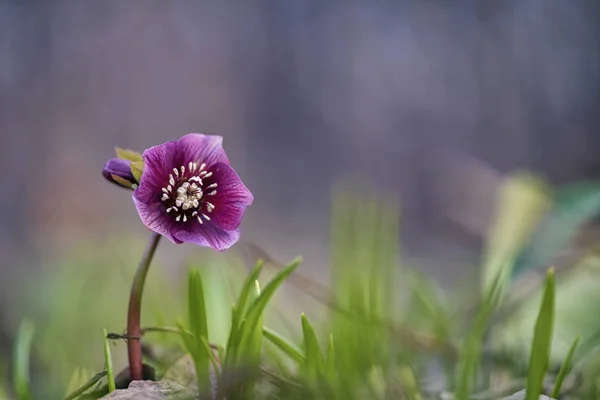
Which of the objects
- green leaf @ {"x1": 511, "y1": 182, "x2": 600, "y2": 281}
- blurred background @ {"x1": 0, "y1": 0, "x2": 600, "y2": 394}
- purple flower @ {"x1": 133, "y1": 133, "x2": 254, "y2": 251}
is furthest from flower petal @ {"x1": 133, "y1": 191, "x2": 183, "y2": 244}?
blurred background @ {"x1": 0, "y1": 0, "x2": 600, "y2": 394}

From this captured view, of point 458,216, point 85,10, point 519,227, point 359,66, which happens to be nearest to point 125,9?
point 85,10

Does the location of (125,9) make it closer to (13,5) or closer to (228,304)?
(13,5)

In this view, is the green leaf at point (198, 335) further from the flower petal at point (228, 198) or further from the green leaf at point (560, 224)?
→ the green leaf at point (560, 224)

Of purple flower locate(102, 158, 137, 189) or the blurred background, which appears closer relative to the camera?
purple flower locate(102, 158, 137, 189)

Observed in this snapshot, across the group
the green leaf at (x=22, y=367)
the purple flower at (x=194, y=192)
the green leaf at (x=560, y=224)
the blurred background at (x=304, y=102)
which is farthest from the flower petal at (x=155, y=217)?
the blurred background at (x=304, y=102)

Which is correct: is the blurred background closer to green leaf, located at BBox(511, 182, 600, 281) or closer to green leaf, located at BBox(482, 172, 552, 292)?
green leaf, located at BBox(482, 172, 552, 292)

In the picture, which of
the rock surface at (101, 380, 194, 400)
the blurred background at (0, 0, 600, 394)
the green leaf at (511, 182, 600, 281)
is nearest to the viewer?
the rock surface at (101, 380, 194, 400)

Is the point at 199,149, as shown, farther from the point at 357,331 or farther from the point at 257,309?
the point at 357,331
